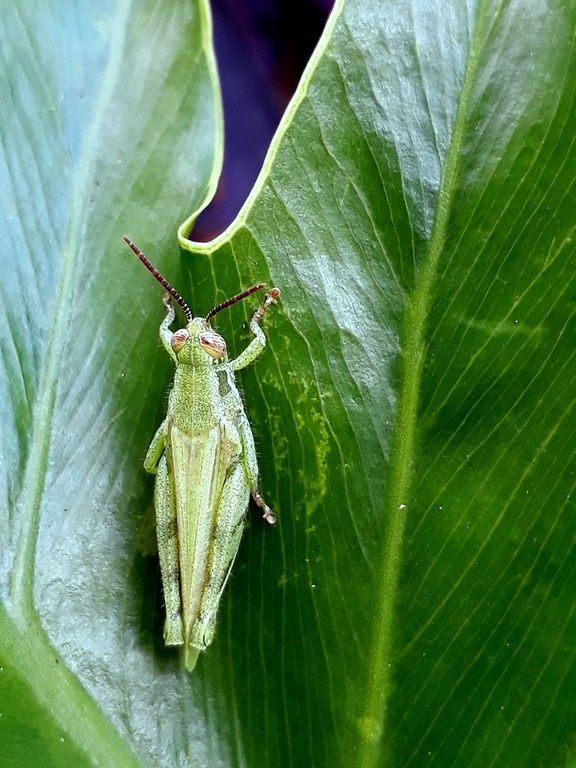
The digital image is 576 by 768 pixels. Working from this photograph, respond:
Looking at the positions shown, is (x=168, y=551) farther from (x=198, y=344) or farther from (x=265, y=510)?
(x=198, y=344)

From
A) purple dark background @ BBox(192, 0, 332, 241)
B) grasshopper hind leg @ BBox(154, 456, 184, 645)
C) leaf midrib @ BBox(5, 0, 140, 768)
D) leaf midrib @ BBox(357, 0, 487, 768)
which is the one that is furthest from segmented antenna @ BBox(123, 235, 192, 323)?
purple dark background @ BBox(192, 0, 332, 241)

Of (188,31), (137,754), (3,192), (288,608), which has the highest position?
(188,31)

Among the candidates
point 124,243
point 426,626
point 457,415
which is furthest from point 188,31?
point 426,626

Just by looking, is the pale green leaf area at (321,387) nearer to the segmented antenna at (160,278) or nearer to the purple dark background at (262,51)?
the segmented antenna at (160,278)

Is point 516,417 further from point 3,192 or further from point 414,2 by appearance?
point 3,192

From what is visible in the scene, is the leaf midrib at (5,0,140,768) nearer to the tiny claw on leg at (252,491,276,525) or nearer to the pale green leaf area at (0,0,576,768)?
the pale green leaf area at (0,0,576,768)

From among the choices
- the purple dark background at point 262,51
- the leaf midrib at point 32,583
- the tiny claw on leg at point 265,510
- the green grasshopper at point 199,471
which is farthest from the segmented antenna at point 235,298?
the purple dark background at point 262,51

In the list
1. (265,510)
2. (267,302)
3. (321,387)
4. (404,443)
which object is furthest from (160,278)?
(404,443)
